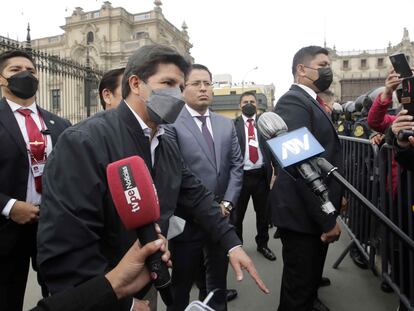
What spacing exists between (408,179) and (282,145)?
1.22 meters

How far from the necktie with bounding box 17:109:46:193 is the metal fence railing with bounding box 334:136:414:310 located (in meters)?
2.30

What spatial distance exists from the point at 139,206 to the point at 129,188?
0.22ft

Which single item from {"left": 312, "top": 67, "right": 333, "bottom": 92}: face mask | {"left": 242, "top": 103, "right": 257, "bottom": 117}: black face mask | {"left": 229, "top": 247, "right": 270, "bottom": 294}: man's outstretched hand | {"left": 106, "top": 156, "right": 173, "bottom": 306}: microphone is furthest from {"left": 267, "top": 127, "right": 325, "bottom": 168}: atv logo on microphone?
{"left": 242, "top": 103, "right": 257, "bottom": 117}: black face mask

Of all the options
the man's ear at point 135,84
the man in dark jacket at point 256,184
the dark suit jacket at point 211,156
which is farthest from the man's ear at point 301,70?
the man in dark jacket at point 256,184

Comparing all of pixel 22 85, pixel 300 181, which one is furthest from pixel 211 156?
pixel 22 85

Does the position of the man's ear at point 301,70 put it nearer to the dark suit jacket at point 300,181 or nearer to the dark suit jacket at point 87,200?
the dark suit jacket at point 300,181

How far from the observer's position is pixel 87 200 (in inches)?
52.1

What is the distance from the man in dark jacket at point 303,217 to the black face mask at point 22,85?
6.51 ft

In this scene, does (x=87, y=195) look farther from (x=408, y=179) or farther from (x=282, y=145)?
(x=408, y=179)

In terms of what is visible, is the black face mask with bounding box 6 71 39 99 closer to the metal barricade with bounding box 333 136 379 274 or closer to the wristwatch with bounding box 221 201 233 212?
the wristwatch with bounding box 221 201 233 212

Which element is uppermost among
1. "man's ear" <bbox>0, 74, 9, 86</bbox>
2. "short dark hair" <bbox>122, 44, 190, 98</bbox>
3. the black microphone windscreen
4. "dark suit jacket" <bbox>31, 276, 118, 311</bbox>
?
"man's ear" <bbox>0, 74, 9, 86</bbox>

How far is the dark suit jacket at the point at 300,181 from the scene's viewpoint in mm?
2426

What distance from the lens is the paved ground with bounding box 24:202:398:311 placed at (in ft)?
11.0

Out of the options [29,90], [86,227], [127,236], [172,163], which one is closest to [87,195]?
[86,227]
